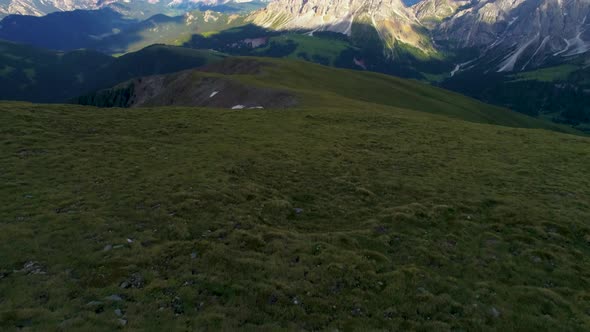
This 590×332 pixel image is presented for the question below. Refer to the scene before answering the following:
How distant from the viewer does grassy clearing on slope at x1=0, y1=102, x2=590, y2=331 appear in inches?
623

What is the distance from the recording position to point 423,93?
136000mm

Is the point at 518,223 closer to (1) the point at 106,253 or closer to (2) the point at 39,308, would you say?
(1) the point at 106,253

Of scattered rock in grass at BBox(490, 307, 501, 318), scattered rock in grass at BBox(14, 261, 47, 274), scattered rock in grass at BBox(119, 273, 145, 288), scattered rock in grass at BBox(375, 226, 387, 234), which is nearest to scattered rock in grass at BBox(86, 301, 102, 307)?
scattered rock in grass at BBox(119, 273, 145, 288)

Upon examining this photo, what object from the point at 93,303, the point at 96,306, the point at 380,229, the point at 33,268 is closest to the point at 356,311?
the point at 380,229

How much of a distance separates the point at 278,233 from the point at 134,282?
917 cm

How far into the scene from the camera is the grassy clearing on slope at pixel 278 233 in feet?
51.9

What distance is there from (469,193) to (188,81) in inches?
4229

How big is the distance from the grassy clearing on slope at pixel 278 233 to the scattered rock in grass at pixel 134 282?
6cm

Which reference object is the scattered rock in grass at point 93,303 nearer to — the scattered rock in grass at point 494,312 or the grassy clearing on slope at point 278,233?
the grassy clearing on slope at point 278,233

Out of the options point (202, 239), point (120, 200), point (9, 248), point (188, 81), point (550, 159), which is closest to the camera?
point (9, 248)

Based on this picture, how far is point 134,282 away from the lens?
1703cm

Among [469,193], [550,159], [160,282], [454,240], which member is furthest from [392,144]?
[160,282]

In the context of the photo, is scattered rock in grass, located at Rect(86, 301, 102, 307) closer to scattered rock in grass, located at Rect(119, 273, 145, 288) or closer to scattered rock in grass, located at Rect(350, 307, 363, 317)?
scattered rock in grass, located at Rect(119, 273, 145, 288)

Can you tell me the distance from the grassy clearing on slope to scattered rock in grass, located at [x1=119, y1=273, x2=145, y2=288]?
0.06 m
